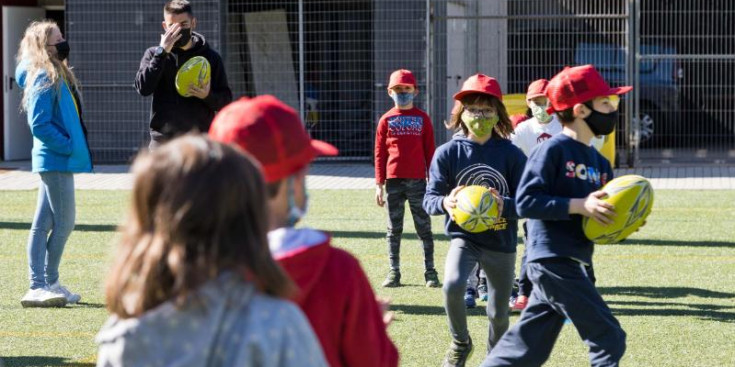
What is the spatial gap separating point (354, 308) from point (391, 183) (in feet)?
21.0

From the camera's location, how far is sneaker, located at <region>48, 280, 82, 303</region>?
26.2ft

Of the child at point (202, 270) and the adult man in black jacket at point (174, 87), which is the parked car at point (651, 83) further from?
the child at point (202, 270)

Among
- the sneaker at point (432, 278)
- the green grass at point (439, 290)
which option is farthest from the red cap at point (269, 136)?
the sneaker at point (432, 278)

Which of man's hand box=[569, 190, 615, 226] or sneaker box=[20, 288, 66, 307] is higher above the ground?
man's hand box=[569, 190, 615, 226]

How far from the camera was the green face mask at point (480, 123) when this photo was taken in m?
6.35

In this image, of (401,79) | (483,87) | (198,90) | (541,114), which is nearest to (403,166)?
(401,79)

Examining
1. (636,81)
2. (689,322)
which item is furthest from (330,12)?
(689,322)

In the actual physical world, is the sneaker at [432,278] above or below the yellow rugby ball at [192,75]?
below

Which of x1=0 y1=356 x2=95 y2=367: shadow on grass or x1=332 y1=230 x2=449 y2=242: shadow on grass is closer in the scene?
x1=0 y1=356 x2=95 y2=367: shadow on grass

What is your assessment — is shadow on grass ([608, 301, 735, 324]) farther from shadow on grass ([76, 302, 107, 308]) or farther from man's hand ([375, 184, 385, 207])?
shadow on grass ([76, 302, 107, 308])

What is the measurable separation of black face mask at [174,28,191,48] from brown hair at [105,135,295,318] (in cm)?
567

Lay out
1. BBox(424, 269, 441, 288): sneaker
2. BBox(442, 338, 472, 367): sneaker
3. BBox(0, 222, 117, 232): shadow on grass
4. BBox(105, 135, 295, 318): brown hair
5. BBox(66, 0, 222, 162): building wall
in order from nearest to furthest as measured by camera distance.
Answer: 1. BBox(105, 135, 295, 318): brown hair
2. BBox(442, 338, 472, 367): sneaker
3. BBox(424, 269, 441, 288): sneaker
4. BBox(0, 222, 117, 232): shadow on grass
5. BBox(66, 0, 222, 162): building wall

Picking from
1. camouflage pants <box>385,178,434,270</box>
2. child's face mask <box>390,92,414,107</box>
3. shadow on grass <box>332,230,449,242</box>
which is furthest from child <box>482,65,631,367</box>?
shadow on grass <box>332,230,449,242</box>

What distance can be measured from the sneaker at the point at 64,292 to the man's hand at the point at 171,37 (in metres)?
1.85
